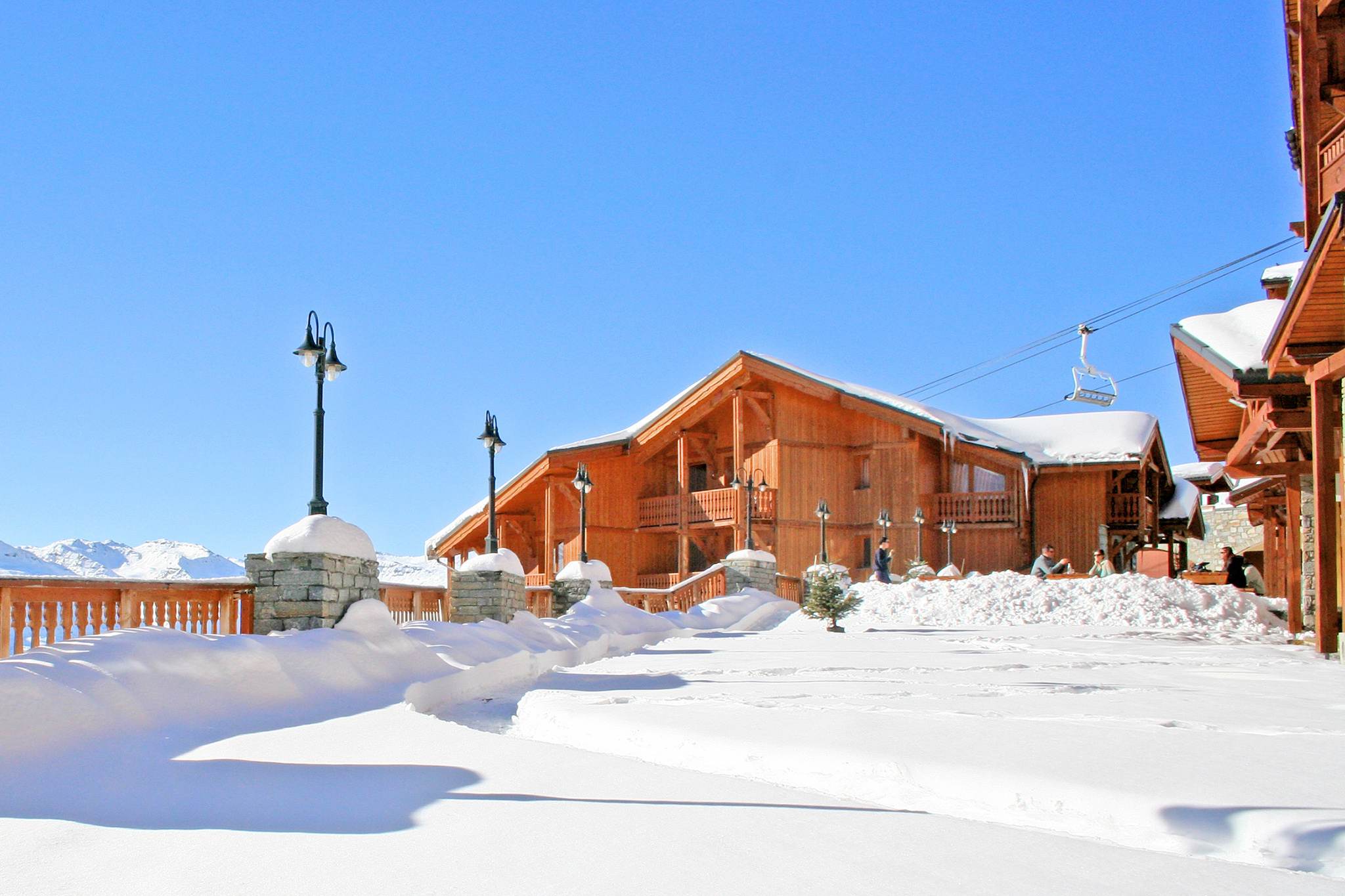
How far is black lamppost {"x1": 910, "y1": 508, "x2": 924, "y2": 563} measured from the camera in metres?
26.8

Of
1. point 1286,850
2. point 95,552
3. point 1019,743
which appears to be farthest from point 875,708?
point 95,552

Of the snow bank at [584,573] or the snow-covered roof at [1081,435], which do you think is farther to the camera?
the snow-covered roof at [1081,435]

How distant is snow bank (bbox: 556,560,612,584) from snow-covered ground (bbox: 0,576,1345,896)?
8362mm

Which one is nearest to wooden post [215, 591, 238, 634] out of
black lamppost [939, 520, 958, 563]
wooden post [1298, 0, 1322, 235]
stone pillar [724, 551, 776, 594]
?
wooden post [1298, 0, 1322, 235]

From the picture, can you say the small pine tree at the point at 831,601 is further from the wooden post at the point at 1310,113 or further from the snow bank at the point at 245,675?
the wooden post at the point at 1310,113

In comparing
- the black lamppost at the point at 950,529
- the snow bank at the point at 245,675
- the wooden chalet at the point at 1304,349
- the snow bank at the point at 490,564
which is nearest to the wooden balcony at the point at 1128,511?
the black lamppost at the point at 950,529

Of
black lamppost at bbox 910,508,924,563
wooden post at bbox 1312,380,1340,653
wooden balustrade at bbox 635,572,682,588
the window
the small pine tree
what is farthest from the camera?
the window

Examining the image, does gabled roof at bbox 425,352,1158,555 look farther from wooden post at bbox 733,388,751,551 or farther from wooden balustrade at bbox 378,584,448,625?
wooden balustrade at bbox 378,584,448,625

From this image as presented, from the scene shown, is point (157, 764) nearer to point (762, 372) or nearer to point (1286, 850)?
point (1286, 850)

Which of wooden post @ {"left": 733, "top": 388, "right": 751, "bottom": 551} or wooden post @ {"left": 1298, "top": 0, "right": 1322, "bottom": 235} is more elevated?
wooden post @ {"left": 1298, "top": 0, "right": 1322, "bottom": 235}

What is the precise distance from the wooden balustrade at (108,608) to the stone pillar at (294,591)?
19 cm

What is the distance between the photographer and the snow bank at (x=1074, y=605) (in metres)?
15.2

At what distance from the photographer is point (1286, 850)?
3139mm

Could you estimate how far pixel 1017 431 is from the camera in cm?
3228
